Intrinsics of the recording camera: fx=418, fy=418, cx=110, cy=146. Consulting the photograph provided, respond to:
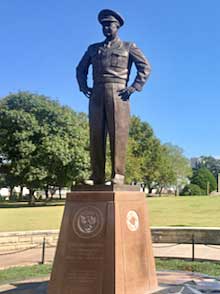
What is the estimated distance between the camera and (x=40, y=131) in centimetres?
3080

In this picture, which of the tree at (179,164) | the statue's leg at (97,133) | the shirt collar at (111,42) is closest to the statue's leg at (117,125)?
the statue's leg at (97,133)

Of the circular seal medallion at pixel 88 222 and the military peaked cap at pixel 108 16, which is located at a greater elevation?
the military peaked cap at pixel 108 16

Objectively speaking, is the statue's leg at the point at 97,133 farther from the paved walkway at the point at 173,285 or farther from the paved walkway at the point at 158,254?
the paved walkway at the point at 158,254

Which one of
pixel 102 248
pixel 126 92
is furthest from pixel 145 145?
pixel 102 248

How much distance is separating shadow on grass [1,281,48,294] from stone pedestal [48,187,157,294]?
69 centimetres

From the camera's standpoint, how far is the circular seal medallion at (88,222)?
18.8ft

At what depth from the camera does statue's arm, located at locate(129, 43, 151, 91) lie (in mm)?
6500

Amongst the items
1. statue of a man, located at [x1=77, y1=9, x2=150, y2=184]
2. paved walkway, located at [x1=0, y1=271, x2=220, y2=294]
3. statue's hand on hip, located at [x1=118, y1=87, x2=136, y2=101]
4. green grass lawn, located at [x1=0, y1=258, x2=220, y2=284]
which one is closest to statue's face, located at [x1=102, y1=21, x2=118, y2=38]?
statue of a man, located at [x1=77, y1=9, x2=150, y2=184]

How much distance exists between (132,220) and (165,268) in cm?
387

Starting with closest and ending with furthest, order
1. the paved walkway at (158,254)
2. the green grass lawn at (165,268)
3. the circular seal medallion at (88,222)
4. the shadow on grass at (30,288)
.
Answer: the circular seal medallion at (88,222) → the shadow on grass at (30,288) → the green grass lawn at (165,268) → the paved walkway at (158,254)

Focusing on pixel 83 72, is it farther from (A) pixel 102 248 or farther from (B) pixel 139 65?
(A) pixel 102 248

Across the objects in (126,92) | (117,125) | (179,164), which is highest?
(179,164)

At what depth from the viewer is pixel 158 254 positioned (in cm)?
1148

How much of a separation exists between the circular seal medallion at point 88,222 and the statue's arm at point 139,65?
6.68 feet
